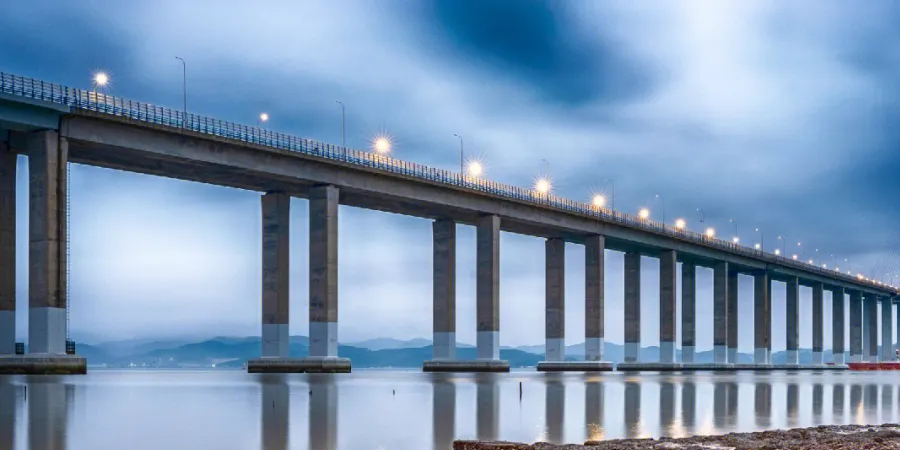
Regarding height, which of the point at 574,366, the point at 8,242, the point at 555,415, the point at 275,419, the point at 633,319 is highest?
the point at 8,242

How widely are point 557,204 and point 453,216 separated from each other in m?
17.5

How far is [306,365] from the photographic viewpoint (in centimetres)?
9538

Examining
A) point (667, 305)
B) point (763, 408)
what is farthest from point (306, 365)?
point (667, 305)

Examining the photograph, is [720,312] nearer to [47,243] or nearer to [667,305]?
[667,305]

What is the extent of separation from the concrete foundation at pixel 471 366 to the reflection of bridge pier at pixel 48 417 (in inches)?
2539

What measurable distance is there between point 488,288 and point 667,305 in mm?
49102

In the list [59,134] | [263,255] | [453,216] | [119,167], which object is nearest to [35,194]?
[59,134]

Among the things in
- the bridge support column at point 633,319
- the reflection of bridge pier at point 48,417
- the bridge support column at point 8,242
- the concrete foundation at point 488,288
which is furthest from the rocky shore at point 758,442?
Answer: the bridge support column at point 633,319

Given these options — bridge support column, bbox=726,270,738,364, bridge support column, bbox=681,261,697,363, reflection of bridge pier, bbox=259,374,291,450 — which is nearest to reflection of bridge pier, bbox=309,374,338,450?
reflection of bridge pier, bbox=259,374,291,450

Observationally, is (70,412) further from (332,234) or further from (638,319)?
(638,319)

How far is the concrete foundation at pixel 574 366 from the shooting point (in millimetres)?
133000

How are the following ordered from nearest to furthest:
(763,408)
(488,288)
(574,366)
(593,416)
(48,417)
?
(48,417) < (593,416) < (763,408) < (488,288) < (574,366)

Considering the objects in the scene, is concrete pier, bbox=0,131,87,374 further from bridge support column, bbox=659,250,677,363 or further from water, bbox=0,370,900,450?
bridge support column, bbox=659,250,677,363

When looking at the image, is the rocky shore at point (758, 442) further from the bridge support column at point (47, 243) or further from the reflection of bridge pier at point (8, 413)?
the bridge support column at point (47, 243)
